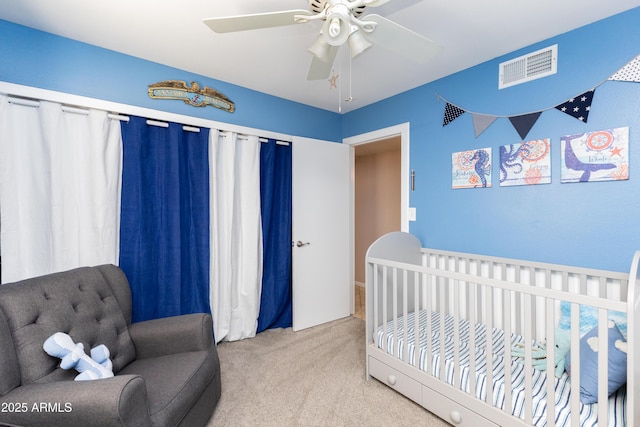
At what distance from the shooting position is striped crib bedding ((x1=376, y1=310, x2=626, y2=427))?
1.22 meters

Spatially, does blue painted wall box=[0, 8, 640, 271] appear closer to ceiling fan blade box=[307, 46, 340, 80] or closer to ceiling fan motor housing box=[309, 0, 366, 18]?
ceiling fan blade box=[307, 46, 340, 80]

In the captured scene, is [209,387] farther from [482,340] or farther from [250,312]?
[482,340]

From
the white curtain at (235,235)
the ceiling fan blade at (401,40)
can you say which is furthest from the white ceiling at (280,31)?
the white curtain at (235,235)

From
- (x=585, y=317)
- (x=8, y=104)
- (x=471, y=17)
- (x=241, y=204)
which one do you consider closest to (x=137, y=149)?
(x=8, y=104)

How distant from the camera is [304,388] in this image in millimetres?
1934

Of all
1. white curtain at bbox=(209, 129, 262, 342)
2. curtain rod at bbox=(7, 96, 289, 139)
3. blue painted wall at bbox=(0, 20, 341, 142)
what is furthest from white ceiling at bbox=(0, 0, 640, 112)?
white curtain at bbox=(209, 129, 262, 342)

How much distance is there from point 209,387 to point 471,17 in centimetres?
261

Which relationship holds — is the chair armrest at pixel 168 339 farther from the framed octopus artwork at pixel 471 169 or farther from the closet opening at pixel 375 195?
the closet opening at pixel 375 195

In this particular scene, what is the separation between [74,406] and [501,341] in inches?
87.1

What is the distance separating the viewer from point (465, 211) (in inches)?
91.5

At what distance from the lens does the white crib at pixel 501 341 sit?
3.79ft

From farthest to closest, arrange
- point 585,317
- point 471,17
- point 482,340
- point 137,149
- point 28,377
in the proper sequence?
1. point 137,149
2. point 482,340
3. point 471,17
4. point 585,317
5. point 28,377

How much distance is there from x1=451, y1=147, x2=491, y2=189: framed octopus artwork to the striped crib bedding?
3.50ft

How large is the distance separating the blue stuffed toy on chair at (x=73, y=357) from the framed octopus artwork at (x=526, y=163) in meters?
2.64
